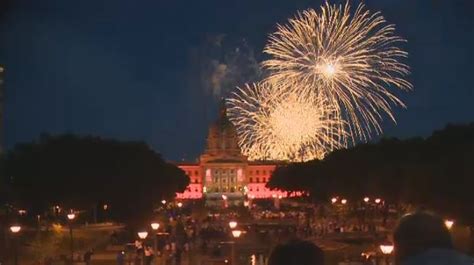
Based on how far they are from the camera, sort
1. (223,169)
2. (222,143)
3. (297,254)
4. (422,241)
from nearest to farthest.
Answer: (297,254) < (422,241) < (223,169) < (222,143)

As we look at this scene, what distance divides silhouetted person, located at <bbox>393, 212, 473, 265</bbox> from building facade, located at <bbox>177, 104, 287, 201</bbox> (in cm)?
16784

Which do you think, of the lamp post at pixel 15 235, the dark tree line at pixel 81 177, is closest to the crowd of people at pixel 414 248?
the lamp post at pixel 15 235

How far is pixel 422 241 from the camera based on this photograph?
4602 millimetres

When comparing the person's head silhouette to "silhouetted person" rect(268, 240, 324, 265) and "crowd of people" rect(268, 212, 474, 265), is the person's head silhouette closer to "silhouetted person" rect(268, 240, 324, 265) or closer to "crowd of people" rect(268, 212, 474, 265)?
"crowd of people" rect(268, 212, 474, 265)

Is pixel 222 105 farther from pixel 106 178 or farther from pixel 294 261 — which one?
pixel 294 261

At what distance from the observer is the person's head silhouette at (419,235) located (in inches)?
181

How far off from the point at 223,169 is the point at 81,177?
11849cm

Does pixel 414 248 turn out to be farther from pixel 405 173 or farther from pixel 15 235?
pixel 405 173

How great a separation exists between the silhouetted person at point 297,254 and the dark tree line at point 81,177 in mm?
46921

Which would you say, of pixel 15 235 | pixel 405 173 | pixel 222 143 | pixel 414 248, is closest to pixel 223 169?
pixel 222 143

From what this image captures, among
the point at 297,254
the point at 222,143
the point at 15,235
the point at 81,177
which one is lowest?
the point at 297,254

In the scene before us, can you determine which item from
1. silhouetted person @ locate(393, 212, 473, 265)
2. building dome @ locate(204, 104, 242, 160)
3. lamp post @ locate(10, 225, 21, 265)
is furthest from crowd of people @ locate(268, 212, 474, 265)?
building dome @ locate(204, 104, 242, 160)

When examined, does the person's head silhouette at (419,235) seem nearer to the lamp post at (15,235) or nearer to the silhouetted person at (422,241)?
the silhouetted person at (422,241)

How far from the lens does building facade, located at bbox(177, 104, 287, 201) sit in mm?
174875
